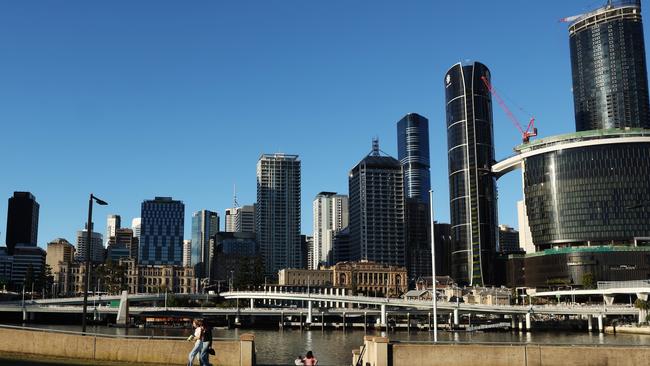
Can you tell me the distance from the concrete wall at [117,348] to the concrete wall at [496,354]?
Result: 6.68 m

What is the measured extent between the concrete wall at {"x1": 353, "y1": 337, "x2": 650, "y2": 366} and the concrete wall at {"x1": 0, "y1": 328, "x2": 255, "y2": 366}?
6.68 meters

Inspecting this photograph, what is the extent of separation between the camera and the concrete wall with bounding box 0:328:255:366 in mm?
32125

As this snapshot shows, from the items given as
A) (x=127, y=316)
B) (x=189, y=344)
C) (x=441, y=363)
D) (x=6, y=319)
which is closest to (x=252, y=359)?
(x=189, y=344)

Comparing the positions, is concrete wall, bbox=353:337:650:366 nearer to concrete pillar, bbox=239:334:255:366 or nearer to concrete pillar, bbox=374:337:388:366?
concrete pillar, bbox=374:337:388:366

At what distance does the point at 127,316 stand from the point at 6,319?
56235mm

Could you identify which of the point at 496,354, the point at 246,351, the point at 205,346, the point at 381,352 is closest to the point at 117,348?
the point at 205,346

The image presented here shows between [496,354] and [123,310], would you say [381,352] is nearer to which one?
[496,354]

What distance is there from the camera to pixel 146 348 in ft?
109

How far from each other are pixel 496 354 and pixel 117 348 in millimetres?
18500

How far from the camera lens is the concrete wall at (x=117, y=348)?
3212 cm

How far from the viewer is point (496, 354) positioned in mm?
31188

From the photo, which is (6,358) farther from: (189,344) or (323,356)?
(323,356)

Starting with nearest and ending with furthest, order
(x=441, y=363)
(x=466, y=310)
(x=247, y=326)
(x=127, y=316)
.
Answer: (x=441, y=363)
(x=127, y=316)
(x=466, y=310)
(x=247, y=326)

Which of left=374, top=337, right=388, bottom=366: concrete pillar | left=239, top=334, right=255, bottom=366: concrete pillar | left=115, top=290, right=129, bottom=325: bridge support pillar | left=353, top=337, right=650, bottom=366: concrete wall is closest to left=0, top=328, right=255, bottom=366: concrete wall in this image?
left=239, top=334, right=255, bottom=366: concrete pillar
